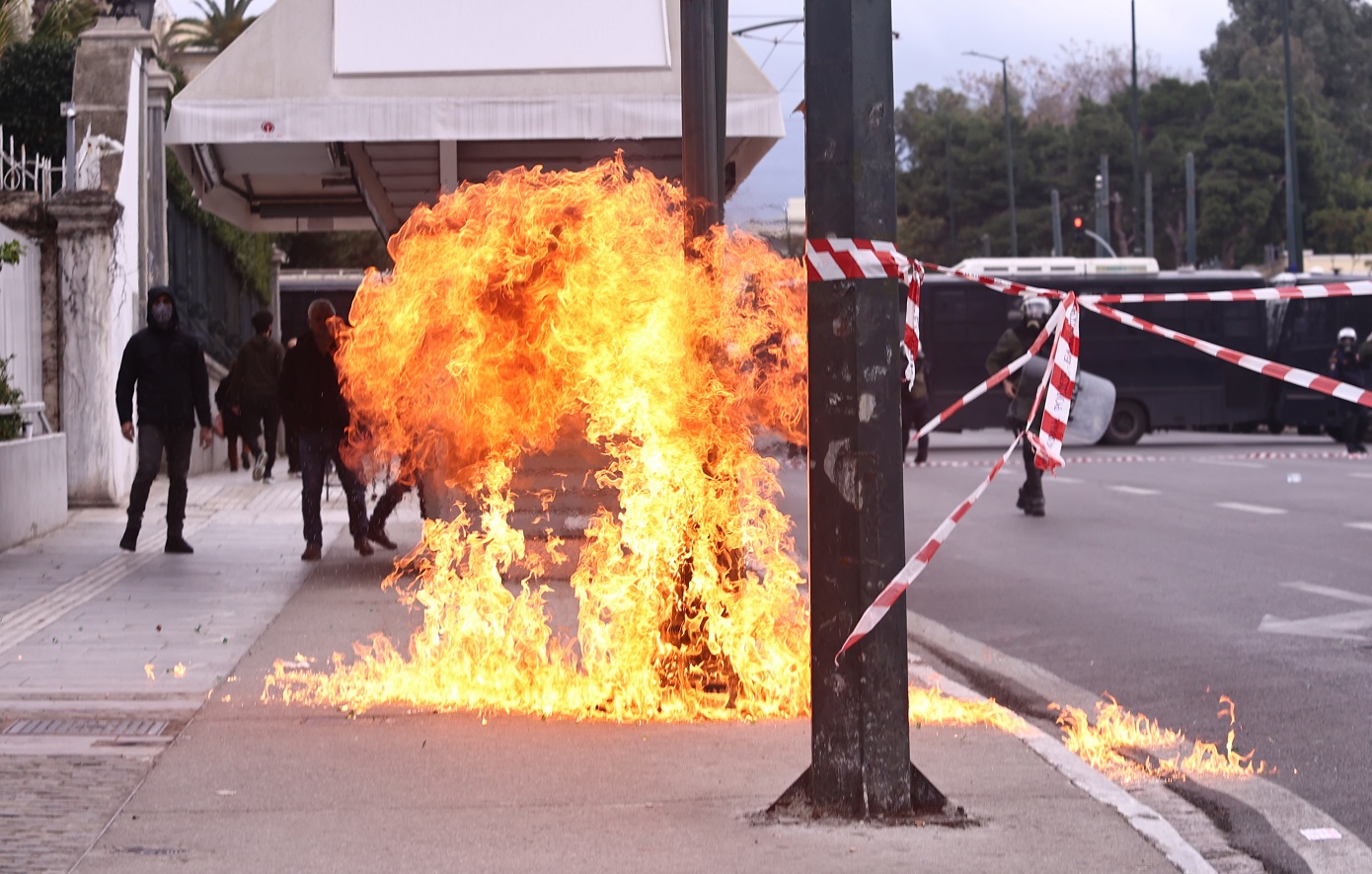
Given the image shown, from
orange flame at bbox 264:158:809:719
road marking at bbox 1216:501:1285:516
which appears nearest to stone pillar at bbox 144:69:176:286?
road marking at bbox 1216:501:1285:516

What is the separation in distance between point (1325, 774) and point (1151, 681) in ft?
5.88

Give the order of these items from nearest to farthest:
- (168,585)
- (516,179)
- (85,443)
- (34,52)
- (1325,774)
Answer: (1325,774)
(516,179)
(168,585)
(85,443)
(34,52)

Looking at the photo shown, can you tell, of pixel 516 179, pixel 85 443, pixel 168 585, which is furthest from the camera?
pixel 85 443

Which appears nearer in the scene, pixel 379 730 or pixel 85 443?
pixel 379 730

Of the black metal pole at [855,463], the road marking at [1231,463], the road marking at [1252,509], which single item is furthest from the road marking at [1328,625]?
the road marking at [1231,463]

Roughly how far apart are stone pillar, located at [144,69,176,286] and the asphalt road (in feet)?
29.5

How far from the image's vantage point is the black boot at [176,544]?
12.2 metres

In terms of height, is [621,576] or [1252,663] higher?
[621,576]

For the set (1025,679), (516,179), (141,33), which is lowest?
(1025,679)

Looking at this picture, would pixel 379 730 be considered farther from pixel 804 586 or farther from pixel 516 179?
pixel 804 586

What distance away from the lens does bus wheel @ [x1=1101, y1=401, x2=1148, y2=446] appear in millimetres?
31328

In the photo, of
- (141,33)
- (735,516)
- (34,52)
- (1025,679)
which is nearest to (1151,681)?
(1025,679)

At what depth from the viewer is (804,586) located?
34.8 feet

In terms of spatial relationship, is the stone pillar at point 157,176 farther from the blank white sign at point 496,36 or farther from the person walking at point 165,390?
the person walking at point 165,390
